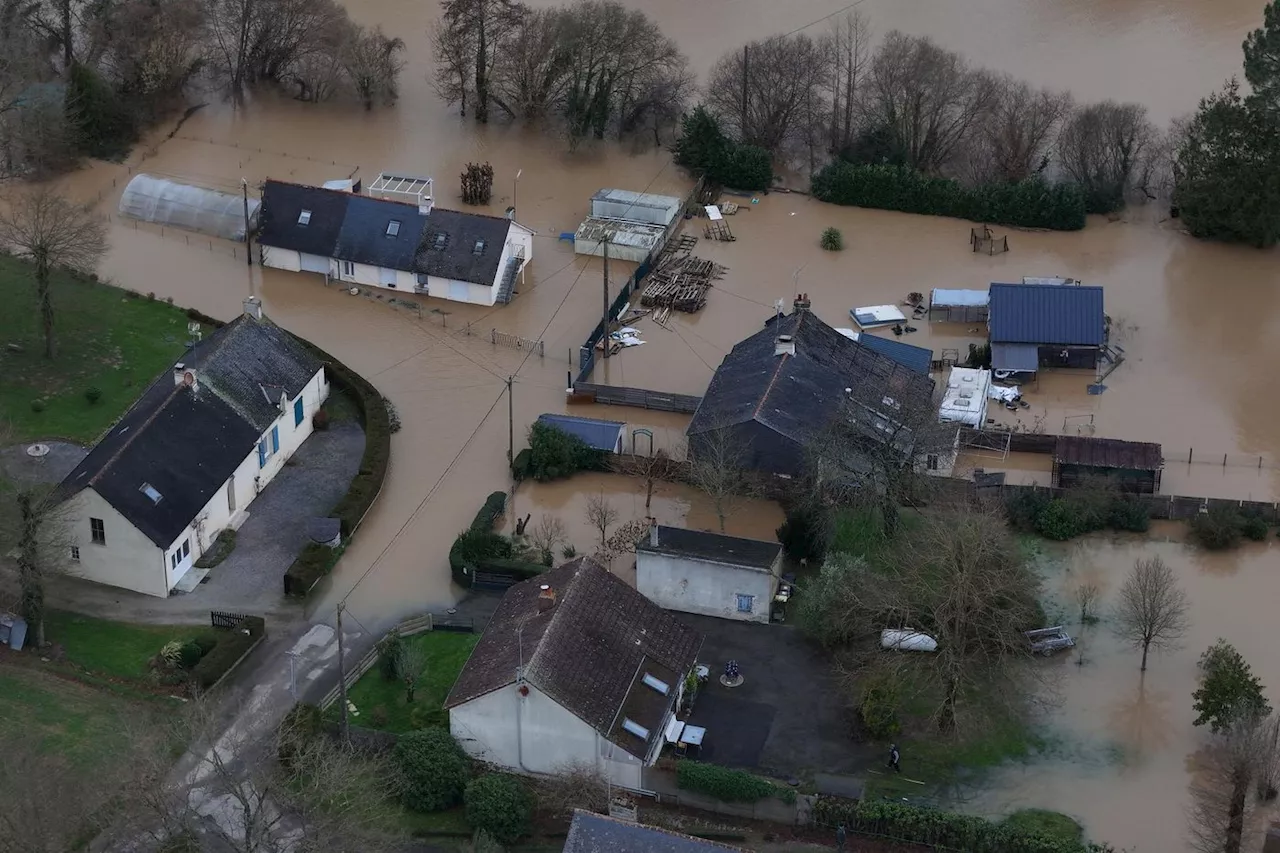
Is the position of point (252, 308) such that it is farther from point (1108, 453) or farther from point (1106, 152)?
point (1106, 152)

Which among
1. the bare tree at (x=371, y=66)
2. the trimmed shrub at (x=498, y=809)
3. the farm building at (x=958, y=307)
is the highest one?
the bare tree at (x=371, y=66)

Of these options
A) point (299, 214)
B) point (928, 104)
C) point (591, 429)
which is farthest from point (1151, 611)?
point (299, 214)

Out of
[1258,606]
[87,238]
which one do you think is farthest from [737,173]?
[1258,606]

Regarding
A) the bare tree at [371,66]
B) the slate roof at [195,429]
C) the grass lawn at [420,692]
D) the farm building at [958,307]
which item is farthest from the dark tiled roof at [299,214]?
the grass lawn at [420,692]

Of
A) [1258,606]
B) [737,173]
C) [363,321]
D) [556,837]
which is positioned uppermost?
[737,173]

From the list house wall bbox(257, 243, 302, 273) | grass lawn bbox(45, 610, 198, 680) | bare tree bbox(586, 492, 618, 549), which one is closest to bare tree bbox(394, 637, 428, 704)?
grass lawn bbox(45, 610, 198, 680)

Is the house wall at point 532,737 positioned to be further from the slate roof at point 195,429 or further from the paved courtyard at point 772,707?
the slate roof at point 195,429

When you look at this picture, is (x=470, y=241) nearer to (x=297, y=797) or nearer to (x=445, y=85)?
(x=445, y=85)
